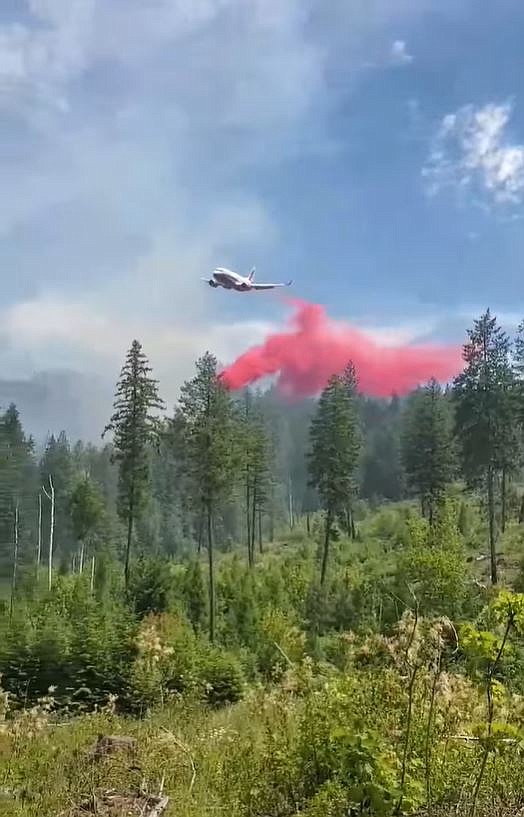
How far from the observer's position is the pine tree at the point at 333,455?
1667 inches

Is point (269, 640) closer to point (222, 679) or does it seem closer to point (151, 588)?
point (222, 679)

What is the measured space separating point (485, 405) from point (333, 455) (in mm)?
8186

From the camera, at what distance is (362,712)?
273 inches

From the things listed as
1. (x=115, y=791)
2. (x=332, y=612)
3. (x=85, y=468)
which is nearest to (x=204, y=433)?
(x=332, y=612)

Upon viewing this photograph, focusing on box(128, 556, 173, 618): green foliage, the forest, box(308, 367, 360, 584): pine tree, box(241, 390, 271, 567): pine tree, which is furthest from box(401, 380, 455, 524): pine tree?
box(128, 556, 173, 618): green foliage

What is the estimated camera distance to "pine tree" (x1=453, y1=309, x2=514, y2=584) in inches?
1567

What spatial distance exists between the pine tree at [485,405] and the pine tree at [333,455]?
5.82m

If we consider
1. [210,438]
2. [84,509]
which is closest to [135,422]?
[210,438]

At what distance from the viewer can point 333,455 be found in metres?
42.6

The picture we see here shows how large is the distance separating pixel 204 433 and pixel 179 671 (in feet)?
56.3

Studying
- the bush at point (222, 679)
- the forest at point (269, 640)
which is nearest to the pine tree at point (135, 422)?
the forest at point (269, 640)

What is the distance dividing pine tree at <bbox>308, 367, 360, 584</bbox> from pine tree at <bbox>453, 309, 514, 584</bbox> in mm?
5824

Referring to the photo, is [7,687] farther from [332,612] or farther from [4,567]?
[332,612]

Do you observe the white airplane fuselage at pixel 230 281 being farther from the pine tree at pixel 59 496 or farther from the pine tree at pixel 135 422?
the pine tree at pixel 59 496
